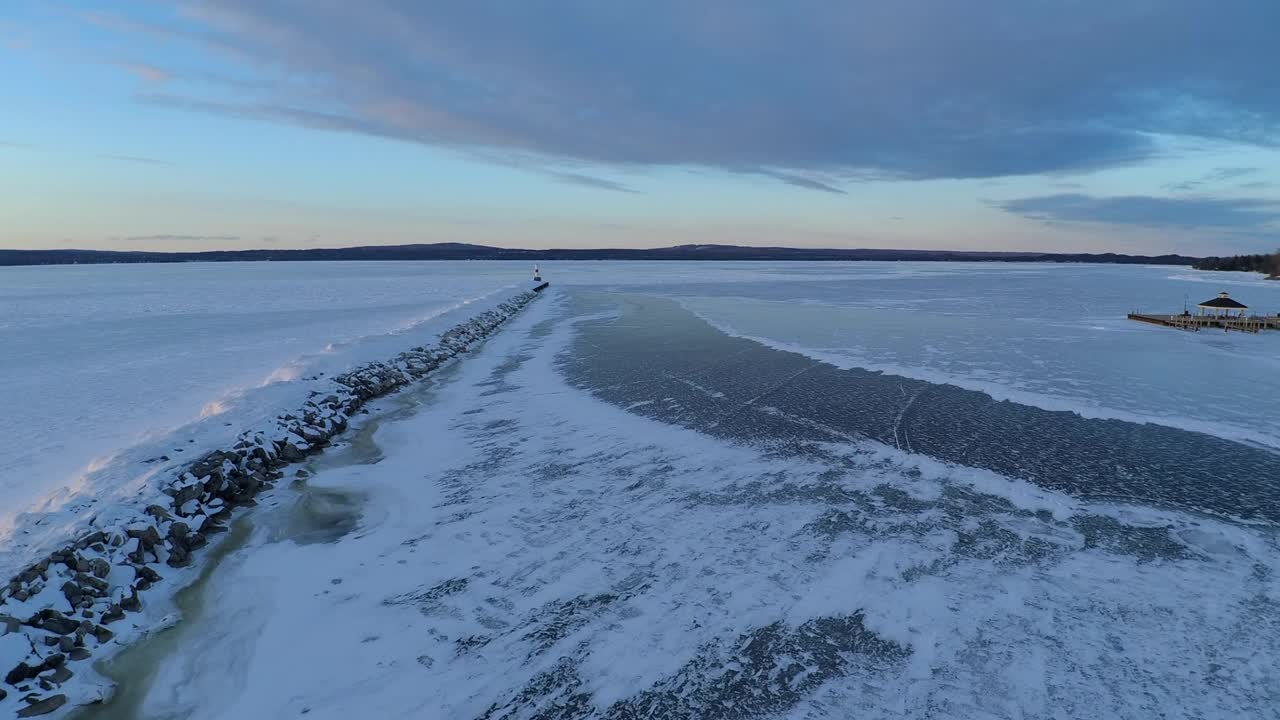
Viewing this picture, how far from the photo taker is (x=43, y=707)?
13.1 feet

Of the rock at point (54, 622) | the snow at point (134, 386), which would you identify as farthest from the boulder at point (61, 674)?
the snow at point (134, 386)

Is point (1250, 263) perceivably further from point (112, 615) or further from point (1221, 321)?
point (112, 615)

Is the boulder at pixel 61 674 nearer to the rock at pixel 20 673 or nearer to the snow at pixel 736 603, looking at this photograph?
→ the rock at pixel 20 673

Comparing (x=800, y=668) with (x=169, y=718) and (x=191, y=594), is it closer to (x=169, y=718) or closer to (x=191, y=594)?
(x=169, y=718)

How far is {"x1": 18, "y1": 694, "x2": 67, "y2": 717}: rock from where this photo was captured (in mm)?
3943

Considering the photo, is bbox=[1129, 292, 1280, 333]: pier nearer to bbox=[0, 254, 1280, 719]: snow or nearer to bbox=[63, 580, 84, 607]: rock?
bbox=[0, 254, 1280, 719]: snow

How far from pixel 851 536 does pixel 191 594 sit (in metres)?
6.05

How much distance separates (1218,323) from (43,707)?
3479 centimetres

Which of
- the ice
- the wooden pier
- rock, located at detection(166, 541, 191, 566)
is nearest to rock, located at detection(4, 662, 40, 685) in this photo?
rock, located at detection(166, 541, 191, 566)

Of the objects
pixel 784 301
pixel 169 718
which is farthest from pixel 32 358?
pixel 784 301

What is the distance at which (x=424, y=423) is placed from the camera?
35.3ft

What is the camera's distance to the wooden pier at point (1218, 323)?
24781 mm

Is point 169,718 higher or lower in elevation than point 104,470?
lower

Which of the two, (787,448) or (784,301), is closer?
(787,448)
